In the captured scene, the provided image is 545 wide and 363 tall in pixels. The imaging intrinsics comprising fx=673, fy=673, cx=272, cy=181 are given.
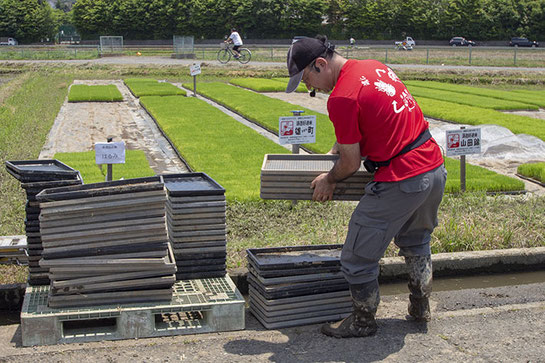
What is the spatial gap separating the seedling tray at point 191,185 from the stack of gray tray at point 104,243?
0.41 meters

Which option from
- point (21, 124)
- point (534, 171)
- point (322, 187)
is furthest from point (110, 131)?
point (322, 187)

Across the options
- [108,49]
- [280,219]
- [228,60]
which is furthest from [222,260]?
[108,49]

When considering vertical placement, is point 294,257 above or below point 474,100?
above

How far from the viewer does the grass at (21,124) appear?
7391 mm

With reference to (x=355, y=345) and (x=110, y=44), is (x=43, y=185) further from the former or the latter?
(x=110, y=44)

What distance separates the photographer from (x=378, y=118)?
3.96 m

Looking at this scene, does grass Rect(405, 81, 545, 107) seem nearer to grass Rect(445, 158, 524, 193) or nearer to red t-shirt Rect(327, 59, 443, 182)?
grass Rect(445, 158, 524, 193)

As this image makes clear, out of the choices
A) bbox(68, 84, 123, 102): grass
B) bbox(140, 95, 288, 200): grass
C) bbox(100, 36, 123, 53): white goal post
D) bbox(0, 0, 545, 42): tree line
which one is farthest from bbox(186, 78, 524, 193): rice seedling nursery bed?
bbox(0, 0, 545, 42): tree line

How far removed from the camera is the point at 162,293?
4309mm

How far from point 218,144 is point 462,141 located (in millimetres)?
5489

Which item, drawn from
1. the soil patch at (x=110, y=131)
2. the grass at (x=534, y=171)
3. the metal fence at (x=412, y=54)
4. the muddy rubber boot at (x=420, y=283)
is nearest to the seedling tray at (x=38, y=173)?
the muddy rubber boot at (x=420, y=283)

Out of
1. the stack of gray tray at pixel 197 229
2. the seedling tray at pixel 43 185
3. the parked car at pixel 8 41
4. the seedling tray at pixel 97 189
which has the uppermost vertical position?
the parked car at pixel 8 41

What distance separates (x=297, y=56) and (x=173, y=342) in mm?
1925

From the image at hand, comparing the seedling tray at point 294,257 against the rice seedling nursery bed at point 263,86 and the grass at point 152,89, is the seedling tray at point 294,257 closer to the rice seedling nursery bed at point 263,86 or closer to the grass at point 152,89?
the grass at point 152,89
